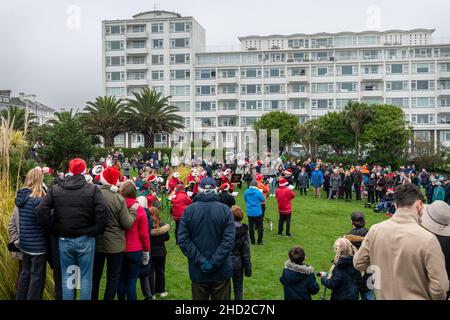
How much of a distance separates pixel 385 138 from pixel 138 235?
46.9 metres

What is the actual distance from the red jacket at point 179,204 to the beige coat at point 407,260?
7.31m

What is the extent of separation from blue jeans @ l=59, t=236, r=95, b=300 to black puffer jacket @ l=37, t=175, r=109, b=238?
0.35ft

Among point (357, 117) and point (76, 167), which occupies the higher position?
point (357, 117)

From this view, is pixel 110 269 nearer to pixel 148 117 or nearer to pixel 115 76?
pixel 148 117

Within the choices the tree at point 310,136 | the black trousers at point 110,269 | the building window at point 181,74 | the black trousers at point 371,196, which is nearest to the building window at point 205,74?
the building window at point 181,74

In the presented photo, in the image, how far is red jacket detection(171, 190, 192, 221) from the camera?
1110 cm

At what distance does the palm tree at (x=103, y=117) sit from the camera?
5288 cm

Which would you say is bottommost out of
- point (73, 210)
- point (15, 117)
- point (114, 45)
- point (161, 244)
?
point (161, 244)

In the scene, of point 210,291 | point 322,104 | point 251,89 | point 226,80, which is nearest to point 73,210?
point 210,291

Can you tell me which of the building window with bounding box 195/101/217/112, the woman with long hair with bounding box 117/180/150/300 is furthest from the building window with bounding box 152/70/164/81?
the woman with long hair with bounding box 117/180/150/300

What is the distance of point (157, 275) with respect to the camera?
803 centimetres

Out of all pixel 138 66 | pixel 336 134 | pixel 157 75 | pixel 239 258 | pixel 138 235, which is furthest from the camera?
pixel 157 75
